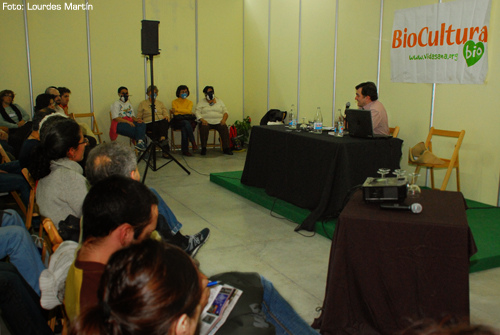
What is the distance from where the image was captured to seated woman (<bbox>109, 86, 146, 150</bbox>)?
779cm

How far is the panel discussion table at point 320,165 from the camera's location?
4.02 metres

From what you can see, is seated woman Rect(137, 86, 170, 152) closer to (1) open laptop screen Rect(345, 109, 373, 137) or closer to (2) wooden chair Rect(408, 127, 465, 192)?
(1) open laptop screen Rect(345, 109, 373, 137)

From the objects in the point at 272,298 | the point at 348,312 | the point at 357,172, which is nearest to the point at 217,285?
the point at 272,298

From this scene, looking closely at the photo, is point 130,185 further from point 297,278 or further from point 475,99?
point 475,99

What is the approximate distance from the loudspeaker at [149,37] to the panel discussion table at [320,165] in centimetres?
211

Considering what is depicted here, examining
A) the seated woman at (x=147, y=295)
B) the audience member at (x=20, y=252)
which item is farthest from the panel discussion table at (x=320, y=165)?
the seated woman at (x=147, y=295)

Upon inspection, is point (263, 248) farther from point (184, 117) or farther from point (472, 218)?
point (184, 117)

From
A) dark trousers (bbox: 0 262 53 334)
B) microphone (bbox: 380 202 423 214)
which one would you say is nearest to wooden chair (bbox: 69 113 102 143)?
dark trousers (bbox: 0 262 53 334)

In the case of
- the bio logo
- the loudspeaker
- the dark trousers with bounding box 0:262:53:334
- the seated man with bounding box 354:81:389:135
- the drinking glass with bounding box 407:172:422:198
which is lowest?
the dark trousers with bounding box 0:262:53:334

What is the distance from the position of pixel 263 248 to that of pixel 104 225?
231cm

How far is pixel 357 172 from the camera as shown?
13.4 ft

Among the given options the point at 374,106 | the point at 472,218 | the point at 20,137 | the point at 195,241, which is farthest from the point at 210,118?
the point at 472,218

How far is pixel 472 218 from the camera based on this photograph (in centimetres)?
412

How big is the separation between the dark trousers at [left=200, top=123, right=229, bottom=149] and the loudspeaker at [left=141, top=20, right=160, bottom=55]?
255 centimetres
